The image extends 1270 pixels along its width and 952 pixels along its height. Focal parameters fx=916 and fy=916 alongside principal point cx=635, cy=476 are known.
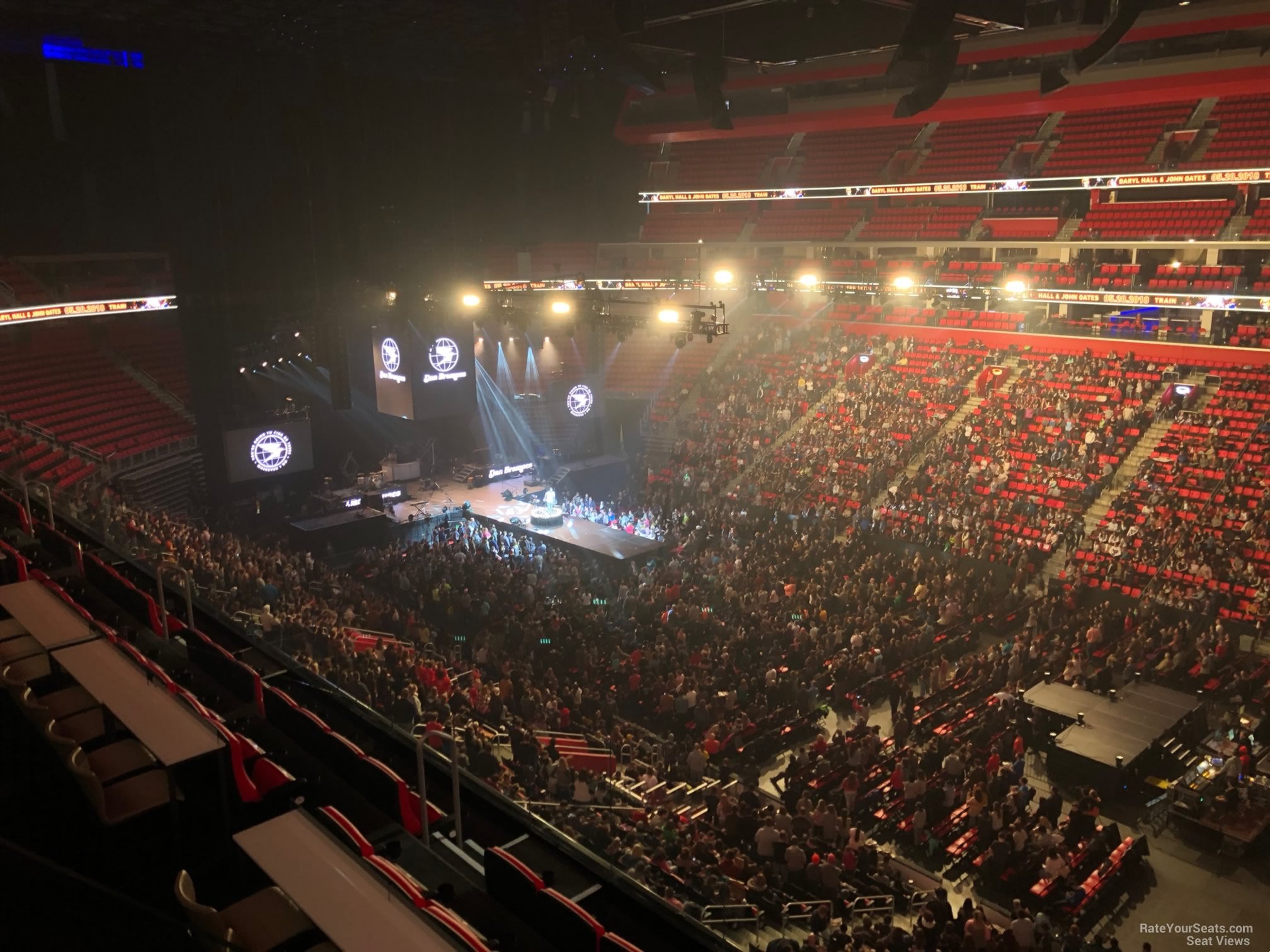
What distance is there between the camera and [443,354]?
76.5 feet

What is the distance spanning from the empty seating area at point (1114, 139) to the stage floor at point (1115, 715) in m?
14.0

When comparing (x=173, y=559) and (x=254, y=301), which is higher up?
(x=254, y=301)

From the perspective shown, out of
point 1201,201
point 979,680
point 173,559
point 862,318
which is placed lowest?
point 979,680

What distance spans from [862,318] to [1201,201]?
28.6 feet

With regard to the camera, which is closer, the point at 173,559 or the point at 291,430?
the point at 173,559

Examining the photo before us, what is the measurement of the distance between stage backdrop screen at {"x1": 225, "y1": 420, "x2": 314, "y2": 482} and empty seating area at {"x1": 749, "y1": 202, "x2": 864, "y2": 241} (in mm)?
15225

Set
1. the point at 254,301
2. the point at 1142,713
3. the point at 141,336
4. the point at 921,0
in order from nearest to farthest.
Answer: the point at 921,0 < the point at 1142,713 < the point at 254,301 < the point at 141,336

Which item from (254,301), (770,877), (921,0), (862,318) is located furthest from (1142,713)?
(254,301)

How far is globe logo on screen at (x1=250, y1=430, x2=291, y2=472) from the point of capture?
21.2 meters

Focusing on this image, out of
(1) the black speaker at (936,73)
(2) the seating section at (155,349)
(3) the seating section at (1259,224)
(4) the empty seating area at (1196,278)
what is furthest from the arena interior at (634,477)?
(3) the seating section at (1259,224)

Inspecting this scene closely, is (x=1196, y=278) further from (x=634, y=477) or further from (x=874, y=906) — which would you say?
(x=874, y=906)

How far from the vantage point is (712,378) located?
2828 centimetres

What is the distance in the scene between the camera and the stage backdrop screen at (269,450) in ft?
68.1

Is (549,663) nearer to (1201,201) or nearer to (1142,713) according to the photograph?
(1142,713)
